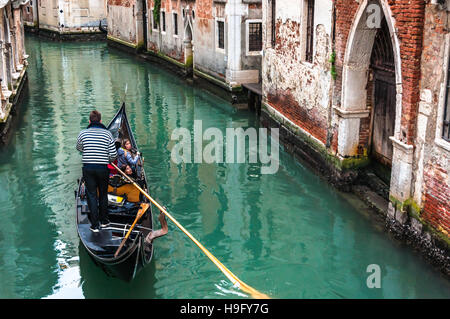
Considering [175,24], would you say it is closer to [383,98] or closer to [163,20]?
[163,20]

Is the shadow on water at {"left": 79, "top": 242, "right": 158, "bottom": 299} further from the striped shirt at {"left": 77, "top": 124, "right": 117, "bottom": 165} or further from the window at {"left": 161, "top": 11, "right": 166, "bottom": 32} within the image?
the window at {"left": 161, "top": 11, "right": 166, "bottom": 32}

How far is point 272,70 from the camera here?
908cm

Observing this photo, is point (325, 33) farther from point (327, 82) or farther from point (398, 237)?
point (398, 237)

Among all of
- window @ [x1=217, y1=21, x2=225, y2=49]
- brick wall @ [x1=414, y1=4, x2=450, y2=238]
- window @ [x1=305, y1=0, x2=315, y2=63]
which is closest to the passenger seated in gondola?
brick wall @ [x1=414, y1=4, x2=450, y2=238]

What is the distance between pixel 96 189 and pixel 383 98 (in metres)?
3.17

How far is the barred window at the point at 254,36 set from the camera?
11.4 metres

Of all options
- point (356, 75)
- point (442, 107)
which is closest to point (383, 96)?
point (356, 75)

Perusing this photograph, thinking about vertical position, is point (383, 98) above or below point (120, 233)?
above

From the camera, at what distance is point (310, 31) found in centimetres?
762

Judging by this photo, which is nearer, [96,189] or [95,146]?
[95,146]

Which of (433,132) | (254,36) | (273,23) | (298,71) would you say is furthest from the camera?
(254,36)

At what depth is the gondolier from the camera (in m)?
4.72

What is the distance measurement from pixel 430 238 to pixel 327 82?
2.61 m
